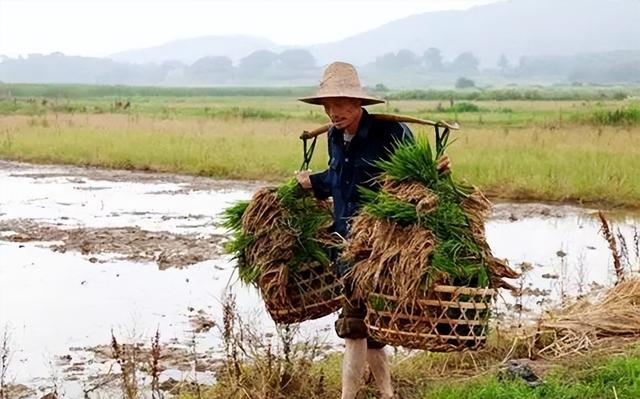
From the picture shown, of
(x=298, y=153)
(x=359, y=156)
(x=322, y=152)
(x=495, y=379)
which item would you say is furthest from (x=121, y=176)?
(x=359, y=156)

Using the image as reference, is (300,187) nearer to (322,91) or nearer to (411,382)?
(322,91)

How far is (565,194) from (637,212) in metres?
1.33

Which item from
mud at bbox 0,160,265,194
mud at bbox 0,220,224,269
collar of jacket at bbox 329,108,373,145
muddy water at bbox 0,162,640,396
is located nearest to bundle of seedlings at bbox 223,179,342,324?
collar of jacket at bbox 329,108,373,145

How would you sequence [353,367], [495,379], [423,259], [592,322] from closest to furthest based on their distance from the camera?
[423,259] → [353,367] → [495,379] → [592,322]

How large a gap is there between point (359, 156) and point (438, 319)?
0.81 meters

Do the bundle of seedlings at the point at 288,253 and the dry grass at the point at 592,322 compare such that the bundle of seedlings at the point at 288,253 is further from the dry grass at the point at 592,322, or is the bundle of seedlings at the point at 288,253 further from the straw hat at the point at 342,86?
the dry grass at the point at 592,322

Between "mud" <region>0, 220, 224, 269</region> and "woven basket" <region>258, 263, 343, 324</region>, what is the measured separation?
4.42 meters

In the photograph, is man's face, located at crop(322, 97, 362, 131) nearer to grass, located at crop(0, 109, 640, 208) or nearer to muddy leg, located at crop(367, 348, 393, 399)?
muddy leg, located at crop(367, 348, 393, 399)

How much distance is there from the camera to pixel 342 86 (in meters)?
3.85

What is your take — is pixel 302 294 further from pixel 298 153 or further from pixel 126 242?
pixel 298 153

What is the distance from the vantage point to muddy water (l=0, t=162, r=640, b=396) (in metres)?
6.09

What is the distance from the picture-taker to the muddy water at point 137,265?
20.0 feet

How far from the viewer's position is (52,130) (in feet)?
71.9

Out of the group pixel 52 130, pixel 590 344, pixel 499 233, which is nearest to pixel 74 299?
pixel 590 344
